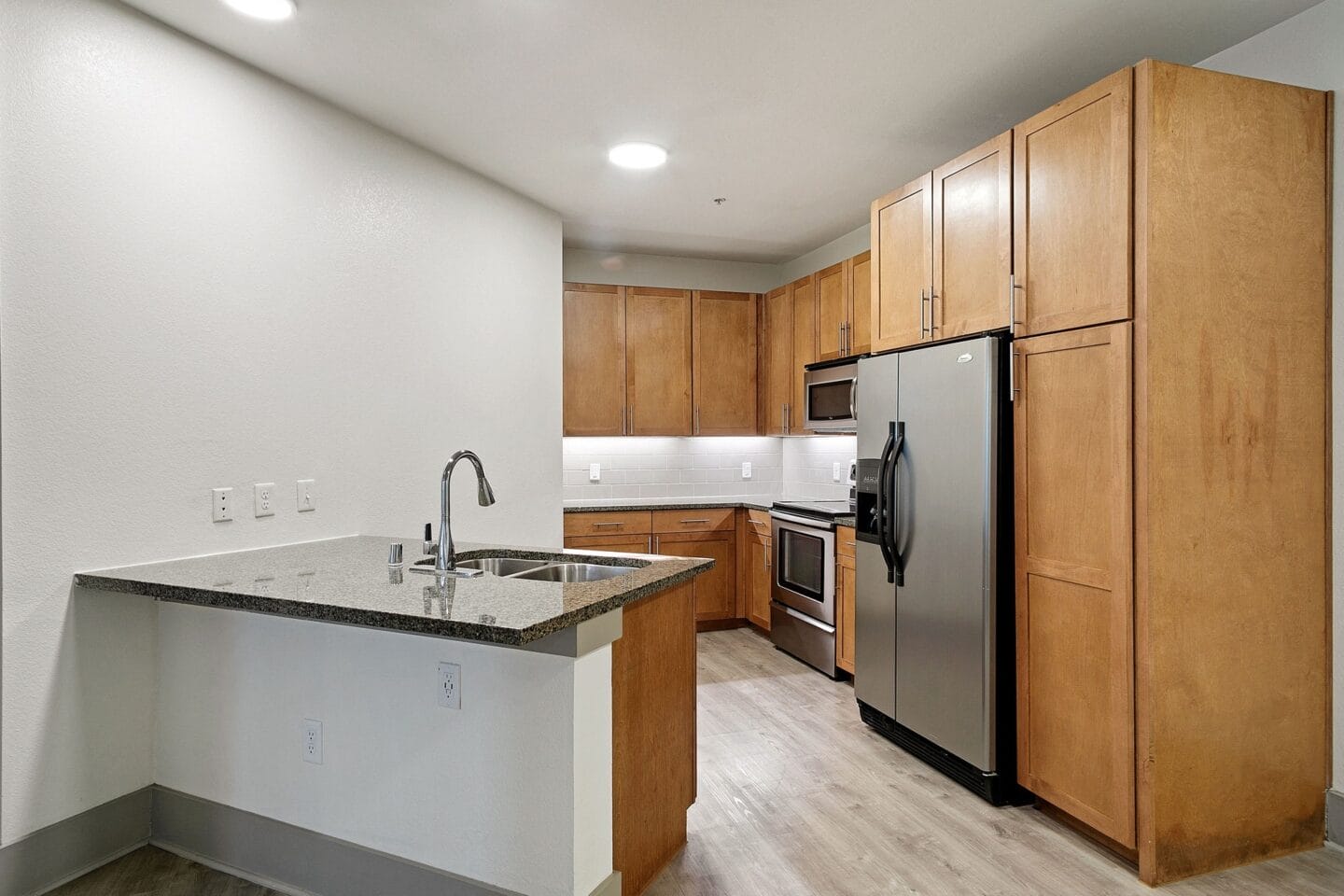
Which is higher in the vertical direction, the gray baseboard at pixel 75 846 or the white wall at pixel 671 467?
the white wall at pixel 671 467

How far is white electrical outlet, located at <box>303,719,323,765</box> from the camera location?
2160 millimetres

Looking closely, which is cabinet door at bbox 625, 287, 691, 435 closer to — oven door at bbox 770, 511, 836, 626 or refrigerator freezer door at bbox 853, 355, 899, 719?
oven door at bbox 770, 511, 836, 626

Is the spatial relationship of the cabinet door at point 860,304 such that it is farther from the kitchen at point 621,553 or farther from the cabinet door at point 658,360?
the cabinet door at point 658,360

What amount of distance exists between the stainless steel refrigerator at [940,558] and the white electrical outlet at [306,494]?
215cm

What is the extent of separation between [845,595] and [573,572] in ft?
6.42

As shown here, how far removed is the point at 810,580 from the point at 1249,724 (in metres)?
2.22

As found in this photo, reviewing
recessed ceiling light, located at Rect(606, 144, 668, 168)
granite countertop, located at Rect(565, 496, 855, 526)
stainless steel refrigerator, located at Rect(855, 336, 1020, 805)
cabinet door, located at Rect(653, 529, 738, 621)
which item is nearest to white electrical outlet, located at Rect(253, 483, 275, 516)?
recessed ceiling light, located at Rect(606, 144, 668, 168)

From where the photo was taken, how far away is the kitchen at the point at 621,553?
79.7 inches

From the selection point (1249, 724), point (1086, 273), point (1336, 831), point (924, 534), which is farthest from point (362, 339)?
point (1336, 831)

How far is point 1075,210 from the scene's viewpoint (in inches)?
93.7

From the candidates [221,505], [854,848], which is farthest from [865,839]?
[221,505]

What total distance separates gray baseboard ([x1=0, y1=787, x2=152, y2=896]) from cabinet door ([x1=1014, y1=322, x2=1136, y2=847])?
9.41 ft

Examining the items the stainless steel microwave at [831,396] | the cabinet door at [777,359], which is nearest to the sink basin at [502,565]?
the stainless steel microwave at [831,396]

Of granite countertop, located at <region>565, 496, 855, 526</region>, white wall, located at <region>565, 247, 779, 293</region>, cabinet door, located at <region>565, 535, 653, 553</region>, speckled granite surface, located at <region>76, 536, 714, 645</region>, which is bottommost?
cabinet door, located at <region>565, 535, 653, 553</region>
